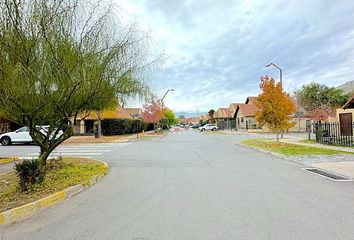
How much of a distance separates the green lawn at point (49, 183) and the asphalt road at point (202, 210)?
578mm

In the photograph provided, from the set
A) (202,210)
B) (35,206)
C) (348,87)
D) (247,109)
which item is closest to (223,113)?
(247,109)

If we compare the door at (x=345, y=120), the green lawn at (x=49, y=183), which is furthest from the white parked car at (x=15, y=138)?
the door at (x=345, y=120)

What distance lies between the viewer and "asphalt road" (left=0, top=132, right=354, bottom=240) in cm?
435

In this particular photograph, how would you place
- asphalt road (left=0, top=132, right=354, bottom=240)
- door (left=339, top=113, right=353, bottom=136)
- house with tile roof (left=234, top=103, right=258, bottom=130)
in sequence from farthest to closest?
1. house with tile roof (left=234, top=103, right=258, bottom=130)
2. door (left=339, top=113, right=353, bottom=136)
3. asphalt road (left=0, top=132, right=354, bottom=240)

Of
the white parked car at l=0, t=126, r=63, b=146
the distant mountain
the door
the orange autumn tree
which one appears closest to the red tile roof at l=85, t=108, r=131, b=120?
the white parked car at l=0, t=126, r=63, b=146

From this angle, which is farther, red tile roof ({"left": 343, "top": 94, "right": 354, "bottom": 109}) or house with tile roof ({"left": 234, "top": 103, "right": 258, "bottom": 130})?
house with tile roof ({"left": 234, "top": 103, "right": 258, "bottom": 130})

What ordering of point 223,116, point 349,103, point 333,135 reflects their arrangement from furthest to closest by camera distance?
point 223,116, point 349,103, point 333,135

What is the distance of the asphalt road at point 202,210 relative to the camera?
4352mm

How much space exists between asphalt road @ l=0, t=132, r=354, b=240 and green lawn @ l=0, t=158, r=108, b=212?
578mm

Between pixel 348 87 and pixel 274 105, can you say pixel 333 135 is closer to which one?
pixel 274 105

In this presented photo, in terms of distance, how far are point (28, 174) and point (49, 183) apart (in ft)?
2.48

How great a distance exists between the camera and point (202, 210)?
Answer: 214 inches

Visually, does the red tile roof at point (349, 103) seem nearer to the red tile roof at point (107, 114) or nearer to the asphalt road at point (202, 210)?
the asphalt road at point (202, 210)

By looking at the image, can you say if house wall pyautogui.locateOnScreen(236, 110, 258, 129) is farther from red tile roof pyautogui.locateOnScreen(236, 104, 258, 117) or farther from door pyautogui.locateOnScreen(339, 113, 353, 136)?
door pyautogui.locateOnScreen(339, 113, 353, 136)
